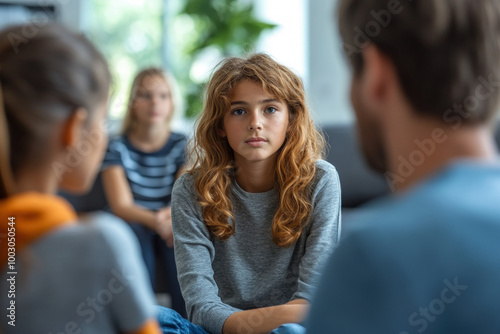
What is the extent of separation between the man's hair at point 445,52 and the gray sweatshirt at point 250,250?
33.3 inches

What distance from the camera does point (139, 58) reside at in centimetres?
493

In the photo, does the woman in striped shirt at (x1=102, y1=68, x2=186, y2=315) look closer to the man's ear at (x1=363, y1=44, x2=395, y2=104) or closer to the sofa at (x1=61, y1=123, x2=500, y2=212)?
the sofa at (x1=61, y1=123, x2=500, y2=212)

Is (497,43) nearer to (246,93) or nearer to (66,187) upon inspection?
(66,187)

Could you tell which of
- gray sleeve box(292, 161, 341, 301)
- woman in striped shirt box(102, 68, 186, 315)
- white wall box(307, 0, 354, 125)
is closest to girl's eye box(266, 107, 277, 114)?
gray sleeve box(292, 161, 341, 301)

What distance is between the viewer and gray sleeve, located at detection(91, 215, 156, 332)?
781 mm

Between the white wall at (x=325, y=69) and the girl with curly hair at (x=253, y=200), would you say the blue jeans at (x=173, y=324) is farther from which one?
the white wall at (x=325, y=69)

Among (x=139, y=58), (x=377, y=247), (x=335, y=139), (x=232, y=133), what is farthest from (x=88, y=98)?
(x=139, y=58)

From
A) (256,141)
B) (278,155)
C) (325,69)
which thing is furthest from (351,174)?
(325,69)

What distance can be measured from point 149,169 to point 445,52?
2439mm

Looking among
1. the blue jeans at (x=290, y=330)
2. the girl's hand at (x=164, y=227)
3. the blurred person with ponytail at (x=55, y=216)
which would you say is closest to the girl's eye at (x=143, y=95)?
the girl's hand at (x=164, y=227)

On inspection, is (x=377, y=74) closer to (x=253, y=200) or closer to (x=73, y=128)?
(x=73, y=128)

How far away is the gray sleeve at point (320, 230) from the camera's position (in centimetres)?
150

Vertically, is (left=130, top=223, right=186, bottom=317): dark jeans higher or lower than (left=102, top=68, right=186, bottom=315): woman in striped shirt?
lower

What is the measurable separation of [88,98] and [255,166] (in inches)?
33.4
